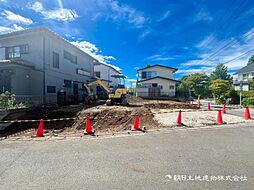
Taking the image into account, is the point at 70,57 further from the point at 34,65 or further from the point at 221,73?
the point at 221,73

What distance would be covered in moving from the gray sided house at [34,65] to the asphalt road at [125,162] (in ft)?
33.3

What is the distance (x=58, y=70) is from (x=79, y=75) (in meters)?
4.70

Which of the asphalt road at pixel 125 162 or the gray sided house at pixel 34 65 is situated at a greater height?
the gray sided house at pixel 34 65

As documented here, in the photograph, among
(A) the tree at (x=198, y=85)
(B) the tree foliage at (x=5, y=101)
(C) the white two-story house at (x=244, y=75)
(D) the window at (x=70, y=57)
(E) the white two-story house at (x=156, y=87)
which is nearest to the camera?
(B) the tree foliage at (x=5, y=101)

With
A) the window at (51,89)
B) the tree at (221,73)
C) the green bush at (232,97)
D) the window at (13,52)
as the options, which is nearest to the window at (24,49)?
the window at (13,52)

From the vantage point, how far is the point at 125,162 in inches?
139

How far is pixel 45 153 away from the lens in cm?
410

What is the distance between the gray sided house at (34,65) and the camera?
12.9 meters

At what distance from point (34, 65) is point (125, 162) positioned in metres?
15.4

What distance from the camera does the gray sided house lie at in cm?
1285

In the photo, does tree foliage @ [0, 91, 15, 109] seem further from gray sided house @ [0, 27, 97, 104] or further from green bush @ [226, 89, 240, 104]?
green bush @ [226, 89, 240, 104]

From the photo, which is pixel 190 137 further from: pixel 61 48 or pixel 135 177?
pixel 61 48

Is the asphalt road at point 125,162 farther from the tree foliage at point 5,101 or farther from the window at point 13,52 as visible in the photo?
the window at point 13,52

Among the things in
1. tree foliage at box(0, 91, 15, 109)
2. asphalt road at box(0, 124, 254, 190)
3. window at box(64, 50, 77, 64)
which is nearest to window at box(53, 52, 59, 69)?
window at box(64, 50, 77, 64)
